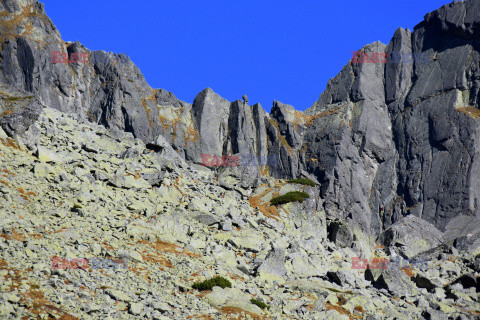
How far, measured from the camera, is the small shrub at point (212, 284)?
24453 mm

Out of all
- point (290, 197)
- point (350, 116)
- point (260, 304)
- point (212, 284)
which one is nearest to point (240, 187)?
point (290, 197)

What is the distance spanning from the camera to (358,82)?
85.2 metres

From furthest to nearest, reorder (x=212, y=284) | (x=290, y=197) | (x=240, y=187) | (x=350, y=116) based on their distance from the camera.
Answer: (x=350, y=116) → (x=240, y=187) → (x=290, y=197) → (x=212, y=284)

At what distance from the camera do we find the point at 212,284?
24.9 metres

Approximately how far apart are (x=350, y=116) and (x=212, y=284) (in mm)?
62419

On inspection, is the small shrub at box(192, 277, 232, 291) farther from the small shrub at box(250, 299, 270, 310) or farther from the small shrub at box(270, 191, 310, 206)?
the small shrub at box(270, 191, 310, 206)

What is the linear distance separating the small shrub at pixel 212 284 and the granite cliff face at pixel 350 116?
42005mm

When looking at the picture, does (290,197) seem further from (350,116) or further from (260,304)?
(350,116)

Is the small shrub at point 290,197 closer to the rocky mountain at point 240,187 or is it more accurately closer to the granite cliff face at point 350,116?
the rocky mountain at point 240,187

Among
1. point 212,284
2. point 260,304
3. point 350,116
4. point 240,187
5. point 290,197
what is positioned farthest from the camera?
point 350,116

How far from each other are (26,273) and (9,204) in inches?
266

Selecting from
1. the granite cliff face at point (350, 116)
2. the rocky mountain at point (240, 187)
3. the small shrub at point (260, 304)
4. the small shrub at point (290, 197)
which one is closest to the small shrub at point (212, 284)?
the rocky mountain at point (240, 187)

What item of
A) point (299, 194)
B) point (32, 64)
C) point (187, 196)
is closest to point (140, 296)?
point (187, 196)

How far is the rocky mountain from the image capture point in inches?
915
